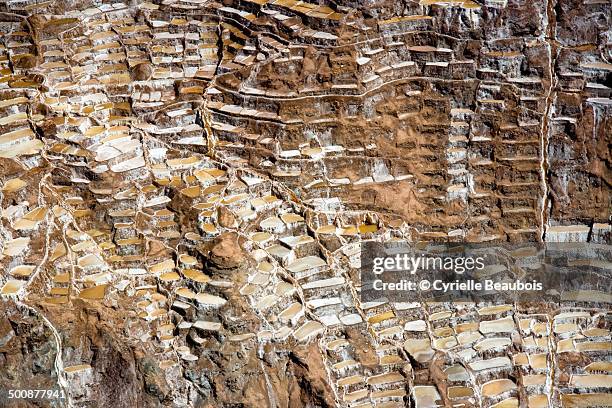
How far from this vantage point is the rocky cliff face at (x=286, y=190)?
5086 mm

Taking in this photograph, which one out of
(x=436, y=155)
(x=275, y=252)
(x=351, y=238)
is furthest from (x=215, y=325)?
(x=436, y=155)

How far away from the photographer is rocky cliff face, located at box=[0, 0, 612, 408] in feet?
16.7

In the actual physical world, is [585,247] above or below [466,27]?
below

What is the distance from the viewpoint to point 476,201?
18.9ft

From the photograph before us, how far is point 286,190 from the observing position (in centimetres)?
570

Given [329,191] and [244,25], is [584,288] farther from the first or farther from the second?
[244,25]

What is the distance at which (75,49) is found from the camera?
Result: 6.30m

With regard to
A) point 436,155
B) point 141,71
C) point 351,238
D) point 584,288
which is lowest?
point 584,288

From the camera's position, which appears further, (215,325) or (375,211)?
(375,211)

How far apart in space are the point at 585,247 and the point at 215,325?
239 cm

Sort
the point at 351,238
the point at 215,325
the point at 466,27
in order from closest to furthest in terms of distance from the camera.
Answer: the point at 215,325
the point at 351,238
the point at 466,27

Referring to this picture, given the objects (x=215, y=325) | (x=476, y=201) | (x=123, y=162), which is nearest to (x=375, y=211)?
(x=476, y=201)

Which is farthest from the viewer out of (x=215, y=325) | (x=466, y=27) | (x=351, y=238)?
(x=466, y=27)

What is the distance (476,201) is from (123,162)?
7.44 feet
